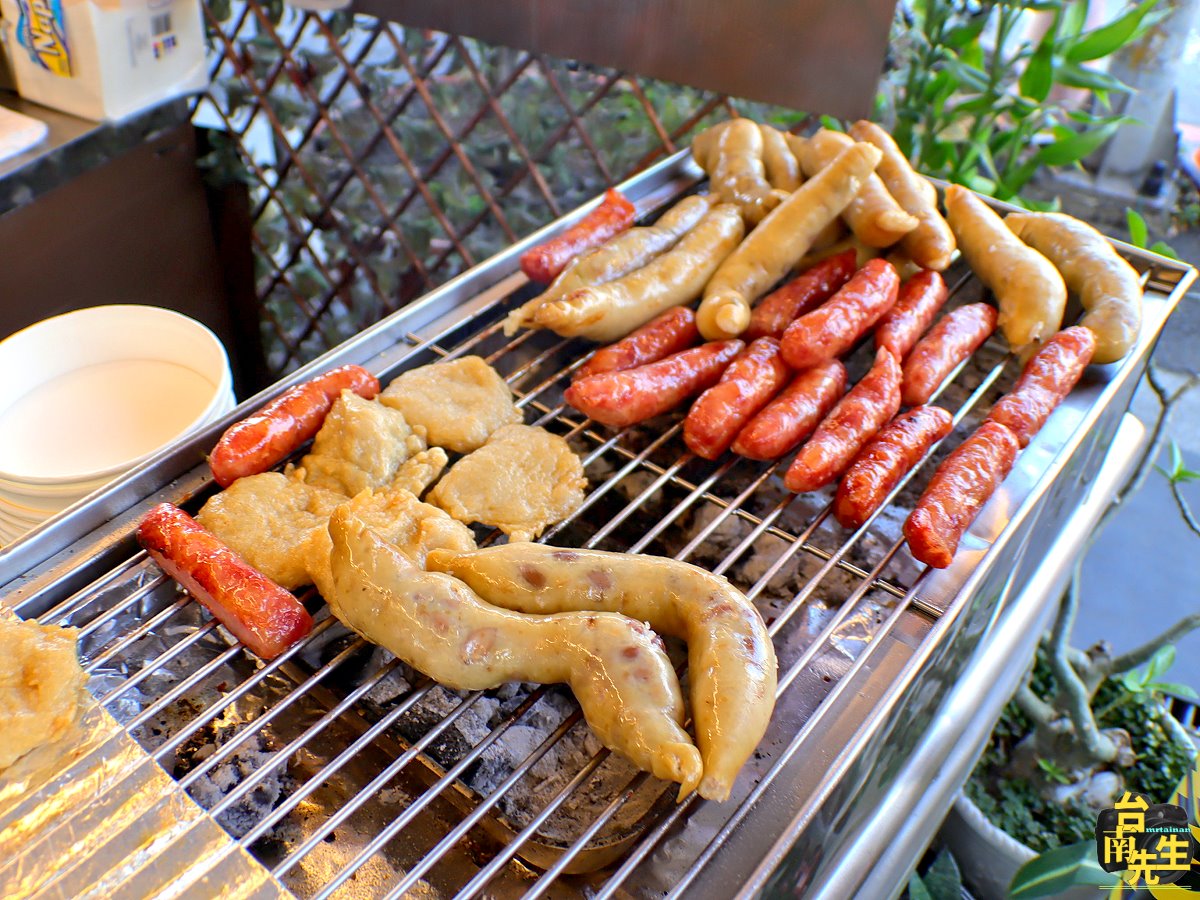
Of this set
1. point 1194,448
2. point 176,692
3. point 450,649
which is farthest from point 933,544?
point 1194,448

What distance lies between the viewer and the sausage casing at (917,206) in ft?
9.01

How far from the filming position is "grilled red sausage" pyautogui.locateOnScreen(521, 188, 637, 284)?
270 centimetres

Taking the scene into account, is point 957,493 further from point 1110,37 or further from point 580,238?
point 1110,37

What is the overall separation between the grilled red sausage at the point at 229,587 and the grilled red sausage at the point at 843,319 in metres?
1.41

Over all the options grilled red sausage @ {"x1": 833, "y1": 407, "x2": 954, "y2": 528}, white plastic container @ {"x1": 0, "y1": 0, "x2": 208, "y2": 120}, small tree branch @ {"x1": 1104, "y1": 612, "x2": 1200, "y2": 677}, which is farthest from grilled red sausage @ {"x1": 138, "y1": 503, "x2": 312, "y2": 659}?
small tree branch @ {"x1": 1104, "y1": 612, "x2": 1200, "y2": 677}

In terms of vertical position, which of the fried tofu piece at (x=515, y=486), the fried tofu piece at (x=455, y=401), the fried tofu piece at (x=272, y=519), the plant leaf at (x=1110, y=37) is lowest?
the fried tofu piece at (x=272, y=519)

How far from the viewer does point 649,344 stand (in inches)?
99.1

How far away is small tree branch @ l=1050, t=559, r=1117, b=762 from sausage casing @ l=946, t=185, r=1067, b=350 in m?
0.94

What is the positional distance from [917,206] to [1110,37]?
4.56 feet

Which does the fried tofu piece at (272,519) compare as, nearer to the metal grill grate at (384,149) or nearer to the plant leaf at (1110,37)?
the metal grill grate at (384,149)

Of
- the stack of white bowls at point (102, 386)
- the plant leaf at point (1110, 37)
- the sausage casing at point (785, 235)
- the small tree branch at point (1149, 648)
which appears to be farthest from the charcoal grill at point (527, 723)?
the plant leaf at point (1110, 37)

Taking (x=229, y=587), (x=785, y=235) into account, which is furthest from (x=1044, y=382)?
(x=229, y=587)

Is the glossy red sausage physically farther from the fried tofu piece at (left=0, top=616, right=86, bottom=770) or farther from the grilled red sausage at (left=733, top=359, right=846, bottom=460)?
the fried tofu piece at (left=0, top=616, right=86, bottom=770)

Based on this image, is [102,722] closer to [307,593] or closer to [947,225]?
[307,593]
